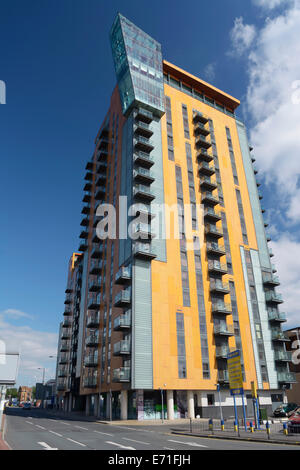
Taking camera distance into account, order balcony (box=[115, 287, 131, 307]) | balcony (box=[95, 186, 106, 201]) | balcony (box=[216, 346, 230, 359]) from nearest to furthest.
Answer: balcony (box=[115, 287, 131, 307]) < balcony (box=[216, 346, 230, 359]) < balcony (box=[95, 186, 106, 201])

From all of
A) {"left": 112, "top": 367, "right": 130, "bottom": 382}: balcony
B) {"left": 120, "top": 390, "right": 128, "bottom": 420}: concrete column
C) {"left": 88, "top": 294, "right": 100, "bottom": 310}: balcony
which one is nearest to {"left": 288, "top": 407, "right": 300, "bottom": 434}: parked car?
{"left": 112, "top": 367, "right": 130, "bottom": 382}: balcony

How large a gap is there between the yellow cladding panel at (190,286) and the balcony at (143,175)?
104 inches

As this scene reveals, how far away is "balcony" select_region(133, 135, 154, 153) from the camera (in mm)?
47194

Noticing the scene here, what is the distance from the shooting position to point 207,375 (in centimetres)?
4066

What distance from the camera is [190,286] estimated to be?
43.4 m

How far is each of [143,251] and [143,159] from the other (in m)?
13.5

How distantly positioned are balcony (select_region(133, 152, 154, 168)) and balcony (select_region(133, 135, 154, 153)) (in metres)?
1.19

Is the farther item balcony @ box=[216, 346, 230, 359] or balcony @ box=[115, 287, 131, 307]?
balcony @ box=[216, 346, 230, 359]

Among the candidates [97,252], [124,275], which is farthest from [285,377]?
[97,252]

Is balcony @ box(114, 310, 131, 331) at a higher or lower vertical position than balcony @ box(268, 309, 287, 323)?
lower

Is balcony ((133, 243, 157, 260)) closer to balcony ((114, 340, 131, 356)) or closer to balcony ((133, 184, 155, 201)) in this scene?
balcony ((133, 184, 155, 201))

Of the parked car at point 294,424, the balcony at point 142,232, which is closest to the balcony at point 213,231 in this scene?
the balcony at point 142,232

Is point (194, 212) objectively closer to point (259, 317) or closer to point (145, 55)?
point (259, 317)

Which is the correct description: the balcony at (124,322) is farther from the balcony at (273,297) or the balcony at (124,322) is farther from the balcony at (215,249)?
the balcony at (273,297)
